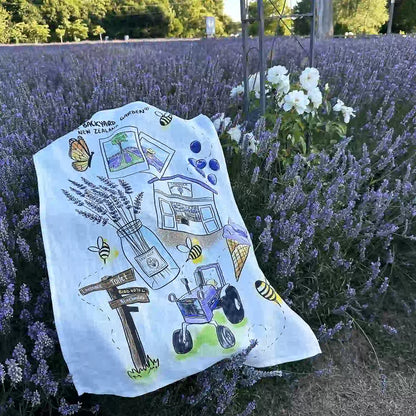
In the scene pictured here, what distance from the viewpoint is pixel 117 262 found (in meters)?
1.39

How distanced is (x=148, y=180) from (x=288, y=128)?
102cm

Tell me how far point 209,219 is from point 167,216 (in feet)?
0.53

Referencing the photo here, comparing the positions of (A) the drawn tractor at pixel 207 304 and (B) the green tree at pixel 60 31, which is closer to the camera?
(A) the drawn tractor at pixel 207 304

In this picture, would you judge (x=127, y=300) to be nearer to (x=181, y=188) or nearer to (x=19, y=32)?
(x=181, y=188)

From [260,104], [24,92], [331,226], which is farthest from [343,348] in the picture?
[24,92]

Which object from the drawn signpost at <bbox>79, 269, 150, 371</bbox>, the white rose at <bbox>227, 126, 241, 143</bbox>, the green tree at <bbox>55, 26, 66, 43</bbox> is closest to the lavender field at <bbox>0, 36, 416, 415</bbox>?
the white rose at <bbox>227, 126, 241, 143</bbox>

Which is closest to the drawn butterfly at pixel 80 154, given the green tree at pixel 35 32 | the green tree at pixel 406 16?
the green tree at pixel 406 16

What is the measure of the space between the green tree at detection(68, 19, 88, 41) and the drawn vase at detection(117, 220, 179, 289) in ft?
96.7

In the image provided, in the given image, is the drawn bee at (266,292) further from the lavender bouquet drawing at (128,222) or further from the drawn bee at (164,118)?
the drawn bee at (164,118)

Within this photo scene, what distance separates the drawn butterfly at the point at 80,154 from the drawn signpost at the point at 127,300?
19.1 inches

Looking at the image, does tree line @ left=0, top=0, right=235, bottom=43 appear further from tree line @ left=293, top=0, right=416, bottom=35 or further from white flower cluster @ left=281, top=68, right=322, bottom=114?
white flower cluster @ left=281, top=68, right=322, bottom=114

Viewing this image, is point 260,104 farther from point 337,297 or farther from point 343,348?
point 343,348

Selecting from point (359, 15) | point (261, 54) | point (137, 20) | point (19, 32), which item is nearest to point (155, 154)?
point (261, 54)

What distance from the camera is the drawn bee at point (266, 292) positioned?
1.48m
